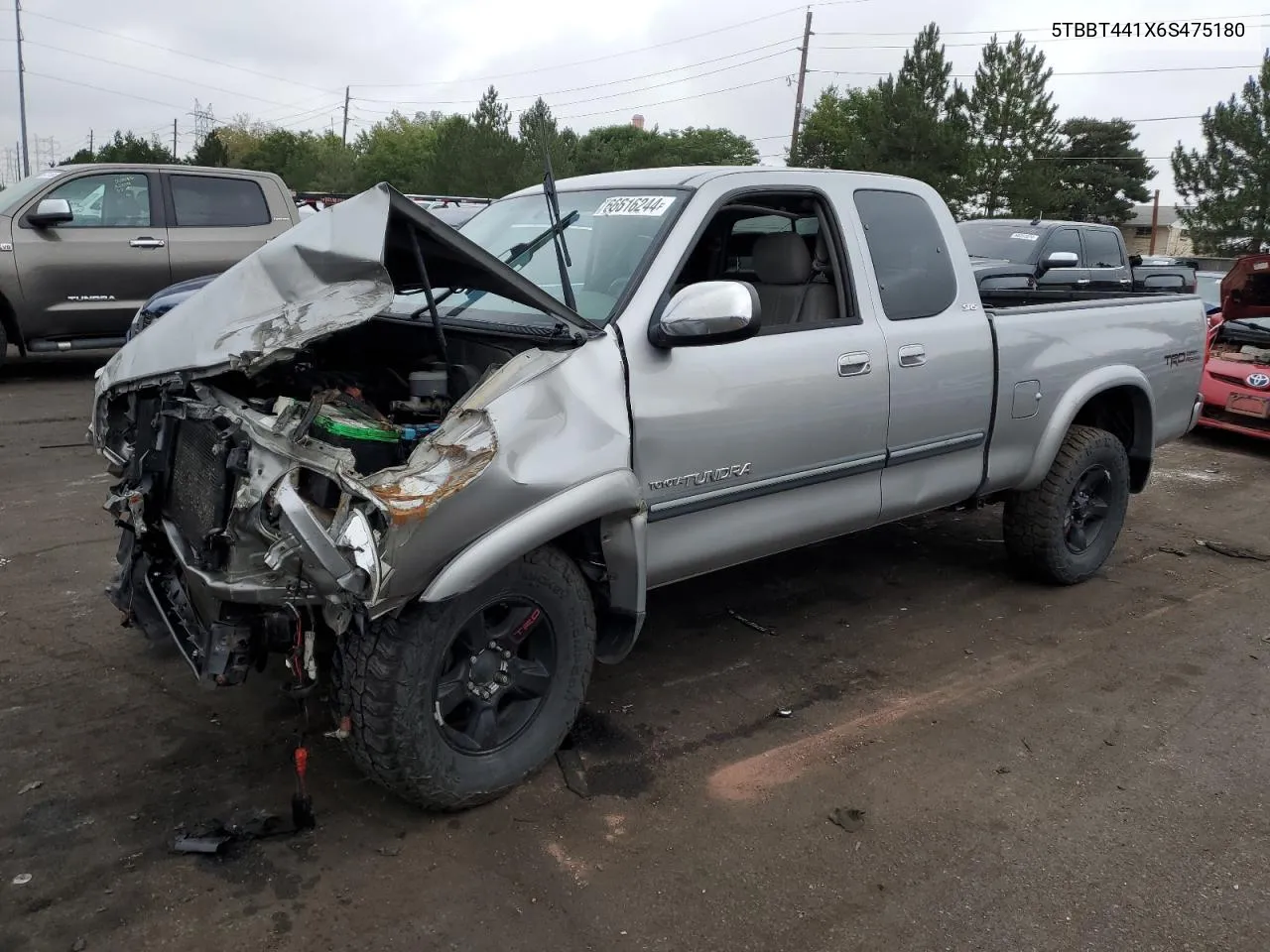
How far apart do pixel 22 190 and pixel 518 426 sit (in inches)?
356

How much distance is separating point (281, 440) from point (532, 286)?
34.1 inches

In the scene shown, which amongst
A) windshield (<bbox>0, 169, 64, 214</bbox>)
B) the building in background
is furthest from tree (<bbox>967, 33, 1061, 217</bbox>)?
windshield (<bbox>0, 169, 64, 214</bbox>)

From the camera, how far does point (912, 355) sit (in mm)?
4020

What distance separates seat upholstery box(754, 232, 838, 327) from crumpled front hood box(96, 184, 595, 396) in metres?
1.29

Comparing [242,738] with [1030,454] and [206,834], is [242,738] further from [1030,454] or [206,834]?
[1030,454]

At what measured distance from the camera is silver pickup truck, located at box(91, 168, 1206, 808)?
2.68m

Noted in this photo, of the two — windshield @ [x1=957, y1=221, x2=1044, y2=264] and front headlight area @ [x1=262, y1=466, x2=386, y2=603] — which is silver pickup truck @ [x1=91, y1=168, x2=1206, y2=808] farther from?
windshield @ [x1=957, y1=221, x2=1044, y2=264]

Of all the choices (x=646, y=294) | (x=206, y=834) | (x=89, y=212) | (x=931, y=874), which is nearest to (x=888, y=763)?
(x=931, y=874)

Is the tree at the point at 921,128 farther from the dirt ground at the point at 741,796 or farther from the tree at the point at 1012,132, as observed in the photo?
the dirt ground at the point at 741,796

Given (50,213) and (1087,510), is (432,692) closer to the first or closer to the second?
(1087,510)

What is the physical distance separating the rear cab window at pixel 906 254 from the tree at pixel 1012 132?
36.7m

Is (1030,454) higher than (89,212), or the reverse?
(89,212)

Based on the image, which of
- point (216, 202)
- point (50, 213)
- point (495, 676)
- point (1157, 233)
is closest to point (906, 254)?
point (495, 676)

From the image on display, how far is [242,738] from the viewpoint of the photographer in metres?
3.38
